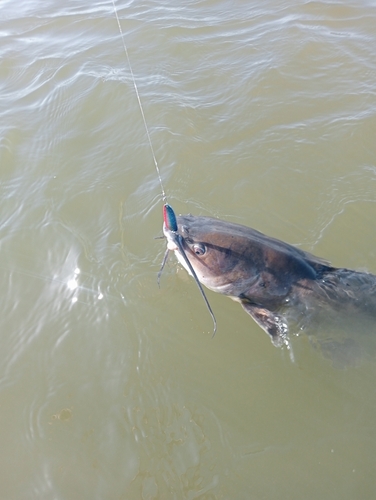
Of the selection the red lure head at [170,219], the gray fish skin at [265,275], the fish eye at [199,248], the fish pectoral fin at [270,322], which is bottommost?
the fish pectoral fin at [270,322]

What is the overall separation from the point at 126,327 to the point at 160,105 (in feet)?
13.5

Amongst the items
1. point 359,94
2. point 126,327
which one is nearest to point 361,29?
point 359,94

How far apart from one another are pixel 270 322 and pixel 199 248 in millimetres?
1017

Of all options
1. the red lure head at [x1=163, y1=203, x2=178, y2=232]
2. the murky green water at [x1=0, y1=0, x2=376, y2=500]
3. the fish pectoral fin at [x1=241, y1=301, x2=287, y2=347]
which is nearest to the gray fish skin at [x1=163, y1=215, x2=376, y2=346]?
the fish pectoral fin at [x1=241, y1=301, x2=287, y2=347]

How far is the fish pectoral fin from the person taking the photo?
4000 mm

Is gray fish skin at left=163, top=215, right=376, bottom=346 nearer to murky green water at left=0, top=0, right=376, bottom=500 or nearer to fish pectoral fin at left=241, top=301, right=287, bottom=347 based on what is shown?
fish pectoral fin at left=241, top=301, right=287, bottom=347

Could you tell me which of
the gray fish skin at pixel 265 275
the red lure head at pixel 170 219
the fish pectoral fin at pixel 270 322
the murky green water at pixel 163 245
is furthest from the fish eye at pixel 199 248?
the murky green water at pixel 163 245

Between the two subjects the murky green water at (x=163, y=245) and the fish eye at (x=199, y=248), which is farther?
the fish eye at (x=199, y=248)

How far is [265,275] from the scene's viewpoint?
13.0 feet

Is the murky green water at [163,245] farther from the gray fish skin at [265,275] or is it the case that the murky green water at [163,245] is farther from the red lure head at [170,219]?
the red lure head at [170,219]

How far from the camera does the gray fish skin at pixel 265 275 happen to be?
3844 mm

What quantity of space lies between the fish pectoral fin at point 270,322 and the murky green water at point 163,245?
169 mm

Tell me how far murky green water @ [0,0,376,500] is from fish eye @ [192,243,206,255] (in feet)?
2.82

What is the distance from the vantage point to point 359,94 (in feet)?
22.4
